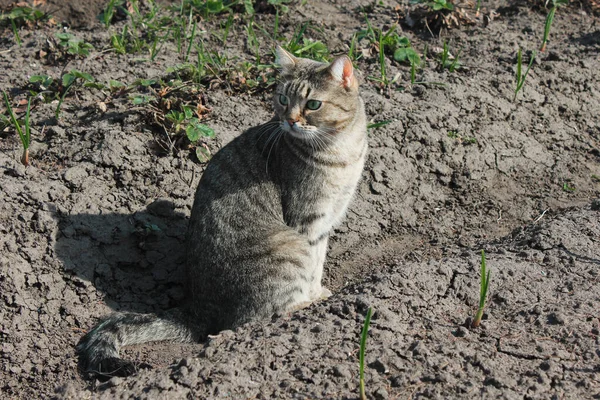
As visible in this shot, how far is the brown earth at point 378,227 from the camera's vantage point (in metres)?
3.39

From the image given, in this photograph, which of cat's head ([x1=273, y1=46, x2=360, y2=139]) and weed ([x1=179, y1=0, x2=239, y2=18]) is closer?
cat's head ([x1=273, y1=46, x2=360, y2=139])

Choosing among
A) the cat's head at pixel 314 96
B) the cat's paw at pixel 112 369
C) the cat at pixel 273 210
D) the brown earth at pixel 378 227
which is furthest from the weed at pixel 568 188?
the cat's paw at pixel 112 369

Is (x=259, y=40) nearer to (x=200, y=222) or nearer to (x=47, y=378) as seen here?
(x=200, y=222)

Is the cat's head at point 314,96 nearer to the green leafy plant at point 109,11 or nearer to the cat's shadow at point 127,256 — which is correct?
the cat's shadow at point 127,256

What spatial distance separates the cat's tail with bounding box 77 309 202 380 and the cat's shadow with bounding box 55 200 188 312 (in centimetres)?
45

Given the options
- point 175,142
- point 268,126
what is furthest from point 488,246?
point 175,142

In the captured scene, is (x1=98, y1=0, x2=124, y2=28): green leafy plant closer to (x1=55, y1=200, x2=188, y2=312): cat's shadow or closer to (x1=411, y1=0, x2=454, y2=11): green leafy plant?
(x1=55, y1=200, x2=188, y2=312): cat's shadow

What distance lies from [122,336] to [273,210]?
121 cm

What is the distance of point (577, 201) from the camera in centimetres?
555

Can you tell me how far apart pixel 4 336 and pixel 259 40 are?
11.8 ft

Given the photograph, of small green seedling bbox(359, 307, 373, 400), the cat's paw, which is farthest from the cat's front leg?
small green seedling bbox(359, 307, 373, 400)

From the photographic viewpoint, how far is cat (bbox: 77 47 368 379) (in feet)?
13.7

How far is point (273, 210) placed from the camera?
4414mm

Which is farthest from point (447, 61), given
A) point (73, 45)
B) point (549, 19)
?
point (73, 45)
